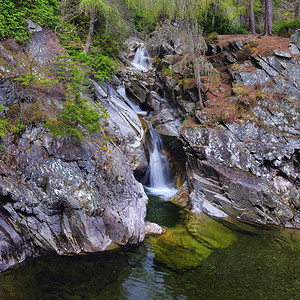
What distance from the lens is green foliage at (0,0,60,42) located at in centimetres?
926

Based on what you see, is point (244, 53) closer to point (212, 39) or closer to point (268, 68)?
point (268, 68)

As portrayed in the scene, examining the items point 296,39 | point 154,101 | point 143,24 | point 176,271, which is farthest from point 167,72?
point 176,271

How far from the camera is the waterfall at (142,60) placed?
19938mm

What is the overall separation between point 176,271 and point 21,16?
11709mm

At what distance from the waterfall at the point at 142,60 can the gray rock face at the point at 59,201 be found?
43.2ft

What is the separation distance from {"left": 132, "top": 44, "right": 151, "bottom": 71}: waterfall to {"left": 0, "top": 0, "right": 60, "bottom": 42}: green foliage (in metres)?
9.30

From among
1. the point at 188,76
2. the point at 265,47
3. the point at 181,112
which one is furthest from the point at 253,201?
the point at 265,47

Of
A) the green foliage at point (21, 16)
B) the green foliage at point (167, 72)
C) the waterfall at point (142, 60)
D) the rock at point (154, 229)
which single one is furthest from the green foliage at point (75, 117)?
the waterfall at point (142, 60)

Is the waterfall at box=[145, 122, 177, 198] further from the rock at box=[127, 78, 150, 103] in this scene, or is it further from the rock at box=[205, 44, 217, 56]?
the rock at box=[205, 44, 217, 56]

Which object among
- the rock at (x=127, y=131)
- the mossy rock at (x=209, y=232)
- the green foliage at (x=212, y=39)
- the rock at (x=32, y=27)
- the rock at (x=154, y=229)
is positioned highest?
the rock at (x=32, y=27)

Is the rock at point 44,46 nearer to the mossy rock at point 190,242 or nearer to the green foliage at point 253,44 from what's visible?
the mossy rock at point 190,242

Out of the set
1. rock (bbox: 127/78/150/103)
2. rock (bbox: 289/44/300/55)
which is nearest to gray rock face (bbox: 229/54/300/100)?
rock (bbox: 289/44/300/55)

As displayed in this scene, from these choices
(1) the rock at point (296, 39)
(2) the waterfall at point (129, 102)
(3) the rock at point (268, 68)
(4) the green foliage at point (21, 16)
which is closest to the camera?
(4) the green foliage at point (21, 16)

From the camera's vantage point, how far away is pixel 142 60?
20.8 metres
